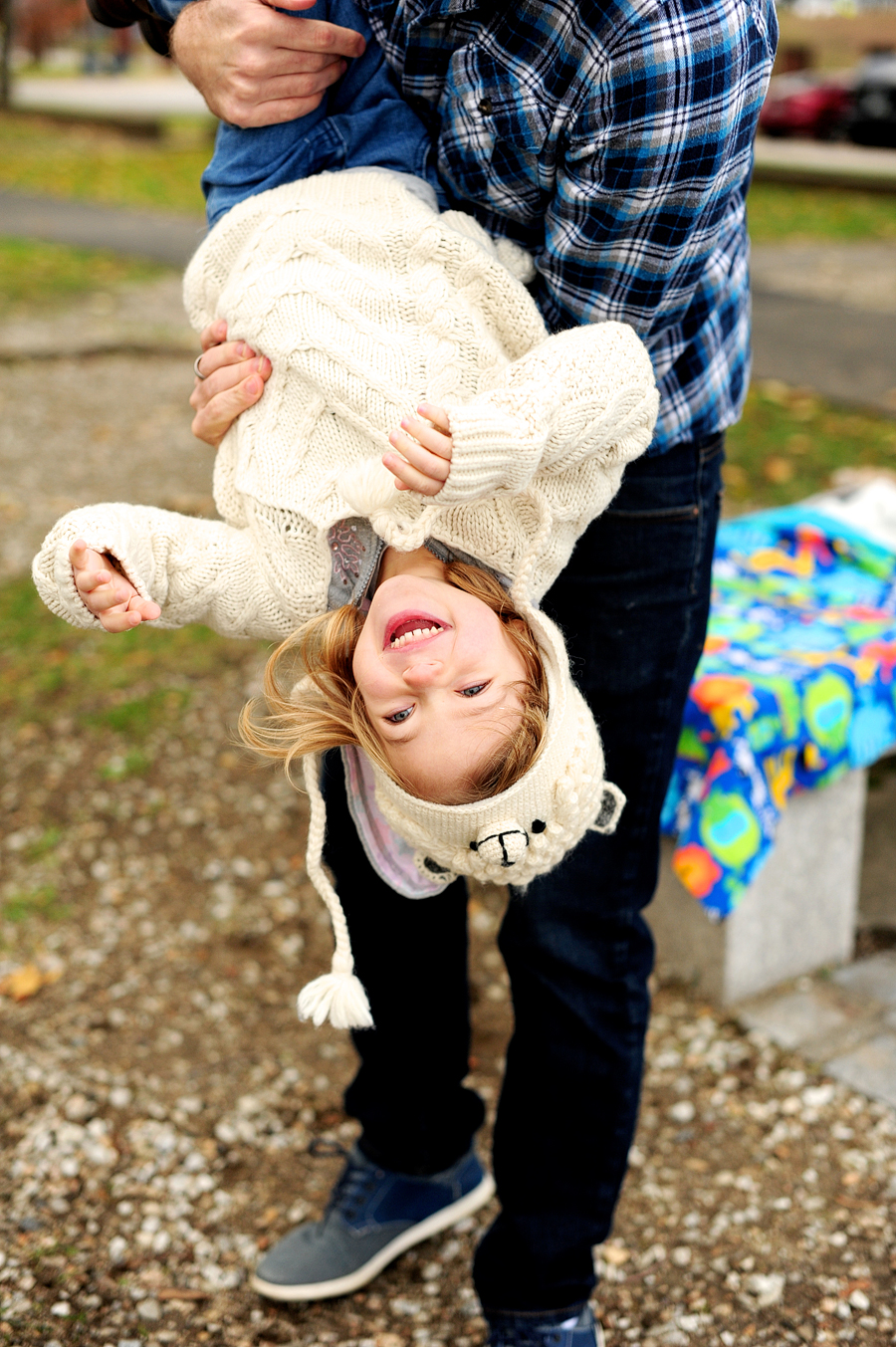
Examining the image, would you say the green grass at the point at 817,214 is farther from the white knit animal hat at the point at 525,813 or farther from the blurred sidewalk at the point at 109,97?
the white knit animal hat at the point at 525,813

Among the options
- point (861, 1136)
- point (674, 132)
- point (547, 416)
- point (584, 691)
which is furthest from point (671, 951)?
point (674, 132)

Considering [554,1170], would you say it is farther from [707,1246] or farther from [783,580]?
[783,580]

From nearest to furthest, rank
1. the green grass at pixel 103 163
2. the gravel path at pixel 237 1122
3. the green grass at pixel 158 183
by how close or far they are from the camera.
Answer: the gravel path at pixel 237 1122 < the green grass at pixel 158 183 < the green grass at pixel 103 163

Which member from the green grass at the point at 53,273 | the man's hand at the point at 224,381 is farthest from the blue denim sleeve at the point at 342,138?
the green grass at the point at 53,273

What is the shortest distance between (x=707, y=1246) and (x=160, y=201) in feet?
40.2

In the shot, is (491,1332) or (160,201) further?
(160,201)

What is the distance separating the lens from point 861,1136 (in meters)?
2.49

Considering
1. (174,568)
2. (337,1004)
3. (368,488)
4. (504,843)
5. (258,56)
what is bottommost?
(337,1004)

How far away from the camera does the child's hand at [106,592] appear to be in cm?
147

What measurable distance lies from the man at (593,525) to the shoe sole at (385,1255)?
12 millimetres

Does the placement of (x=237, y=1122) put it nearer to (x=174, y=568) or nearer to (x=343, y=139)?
(x=174, y=568)

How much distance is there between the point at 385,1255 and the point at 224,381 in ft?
5.20

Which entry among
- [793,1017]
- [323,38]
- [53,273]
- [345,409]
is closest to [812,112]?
[53,273]

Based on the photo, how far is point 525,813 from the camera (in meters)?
1.59
